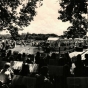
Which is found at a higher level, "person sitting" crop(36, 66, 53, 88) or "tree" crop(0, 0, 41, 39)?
"tree" crop(0, 0, 41, 39)

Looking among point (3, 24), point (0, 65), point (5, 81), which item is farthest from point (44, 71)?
point (3, 24)

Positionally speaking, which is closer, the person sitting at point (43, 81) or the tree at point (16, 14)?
the person sitting at point (43, 81)

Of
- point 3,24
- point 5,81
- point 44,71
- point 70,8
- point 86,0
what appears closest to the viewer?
point 44,71

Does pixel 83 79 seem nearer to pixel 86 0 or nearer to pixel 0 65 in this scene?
pixel 0 65

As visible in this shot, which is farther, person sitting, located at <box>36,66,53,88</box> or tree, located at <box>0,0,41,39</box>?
tree, located at <box>0,0,41,39</box>

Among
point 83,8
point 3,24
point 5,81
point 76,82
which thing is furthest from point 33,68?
point 3,24

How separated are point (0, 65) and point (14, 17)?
52.6 ft

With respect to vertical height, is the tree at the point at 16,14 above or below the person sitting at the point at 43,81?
above

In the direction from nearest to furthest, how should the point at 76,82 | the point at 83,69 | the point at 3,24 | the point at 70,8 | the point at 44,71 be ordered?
1. the point at 76,82
2. the point at 44,71
3. the point at 83,69
4. the point at 70,8
5. the point at 3,24

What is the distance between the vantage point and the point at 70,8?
1858 centimetres

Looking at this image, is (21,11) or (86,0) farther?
(21,11)

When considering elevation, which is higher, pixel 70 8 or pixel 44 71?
pixel 70 8

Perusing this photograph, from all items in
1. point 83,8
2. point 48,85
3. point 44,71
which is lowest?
point 48,85

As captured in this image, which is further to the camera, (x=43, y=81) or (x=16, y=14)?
(x=16, y=14)
